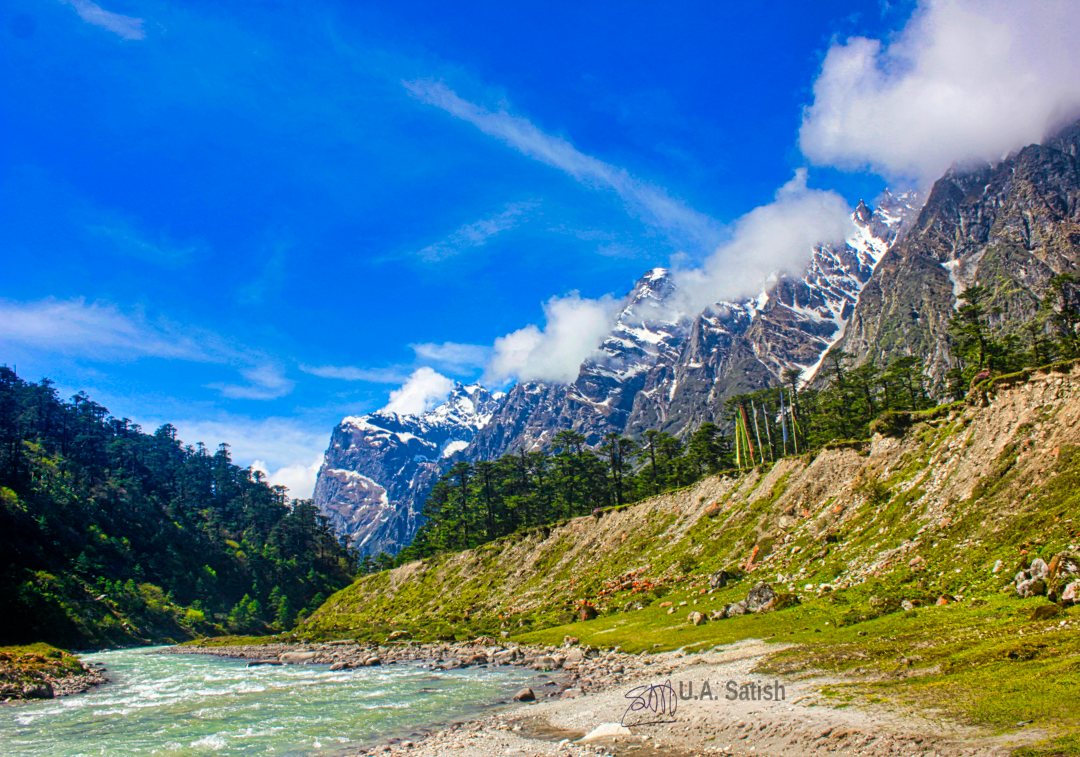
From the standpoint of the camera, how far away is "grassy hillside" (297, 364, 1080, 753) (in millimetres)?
20328

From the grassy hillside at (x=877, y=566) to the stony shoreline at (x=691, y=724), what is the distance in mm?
1362

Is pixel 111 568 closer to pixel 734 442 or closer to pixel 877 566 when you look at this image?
pixel 734 442

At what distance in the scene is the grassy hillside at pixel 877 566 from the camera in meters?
20.3

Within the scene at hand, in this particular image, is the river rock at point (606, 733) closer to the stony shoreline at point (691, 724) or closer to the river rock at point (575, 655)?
the stony shoreline at point (691, 724)

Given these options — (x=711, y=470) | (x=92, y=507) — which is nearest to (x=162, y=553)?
(x=92, y=507)

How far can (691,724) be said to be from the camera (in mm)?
22094

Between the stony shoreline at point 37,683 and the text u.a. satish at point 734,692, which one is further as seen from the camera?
the stony shoreline at point 37,683

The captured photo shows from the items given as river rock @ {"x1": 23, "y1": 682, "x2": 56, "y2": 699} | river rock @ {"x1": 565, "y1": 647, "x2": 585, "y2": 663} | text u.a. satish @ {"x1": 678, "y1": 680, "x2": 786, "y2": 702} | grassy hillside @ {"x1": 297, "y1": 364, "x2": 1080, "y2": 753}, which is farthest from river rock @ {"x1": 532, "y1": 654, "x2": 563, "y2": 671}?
river rock @ {"x1": 23, "y1": 682, "x2": 56, "y2": 699}

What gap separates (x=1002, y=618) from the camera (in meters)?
24.8

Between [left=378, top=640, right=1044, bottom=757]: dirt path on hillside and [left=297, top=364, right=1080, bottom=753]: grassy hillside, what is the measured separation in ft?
4.39

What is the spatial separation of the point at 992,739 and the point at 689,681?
17253 millimetres

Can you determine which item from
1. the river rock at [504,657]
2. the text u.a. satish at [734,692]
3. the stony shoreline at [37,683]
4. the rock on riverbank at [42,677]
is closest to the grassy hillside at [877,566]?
the text u.a. satish at [734,692]

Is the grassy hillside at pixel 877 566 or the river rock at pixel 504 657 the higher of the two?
the grassy hillside at pixel 877 566

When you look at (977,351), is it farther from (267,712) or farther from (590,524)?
(267,712)
